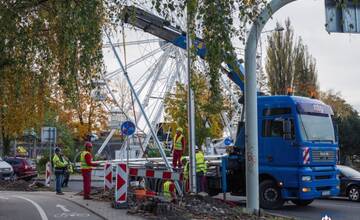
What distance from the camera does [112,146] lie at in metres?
61.3

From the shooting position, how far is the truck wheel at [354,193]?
66.2ft

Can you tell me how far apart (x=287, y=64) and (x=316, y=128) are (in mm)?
41164

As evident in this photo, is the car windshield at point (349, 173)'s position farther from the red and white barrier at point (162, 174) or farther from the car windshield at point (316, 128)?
the red and white barrier at point (162, 174)

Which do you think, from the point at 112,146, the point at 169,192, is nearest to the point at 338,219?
the point at 169,192

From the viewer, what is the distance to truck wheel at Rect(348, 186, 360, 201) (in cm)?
2017

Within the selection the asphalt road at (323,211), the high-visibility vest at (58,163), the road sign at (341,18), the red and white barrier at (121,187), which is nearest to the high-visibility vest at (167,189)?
the red and white barrier at (121,187)

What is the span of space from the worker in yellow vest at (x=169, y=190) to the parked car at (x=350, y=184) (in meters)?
8.19

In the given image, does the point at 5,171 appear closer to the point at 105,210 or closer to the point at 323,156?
the point at 105,210

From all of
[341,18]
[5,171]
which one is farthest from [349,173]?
[5,171]

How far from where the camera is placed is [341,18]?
997 centimetres

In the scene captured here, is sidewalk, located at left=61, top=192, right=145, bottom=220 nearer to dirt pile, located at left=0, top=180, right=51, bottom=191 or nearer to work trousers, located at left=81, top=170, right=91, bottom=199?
work trousers, located at left=81, top=170, right=91, bottom=199

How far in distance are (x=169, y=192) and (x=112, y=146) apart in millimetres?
46758

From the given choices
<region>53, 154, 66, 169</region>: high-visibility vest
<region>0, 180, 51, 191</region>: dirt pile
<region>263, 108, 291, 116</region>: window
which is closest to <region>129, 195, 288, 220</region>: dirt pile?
<region>263, 108, 291, 116</region>: window

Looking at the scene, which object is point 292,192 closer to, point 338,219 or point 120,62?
point 338,219
